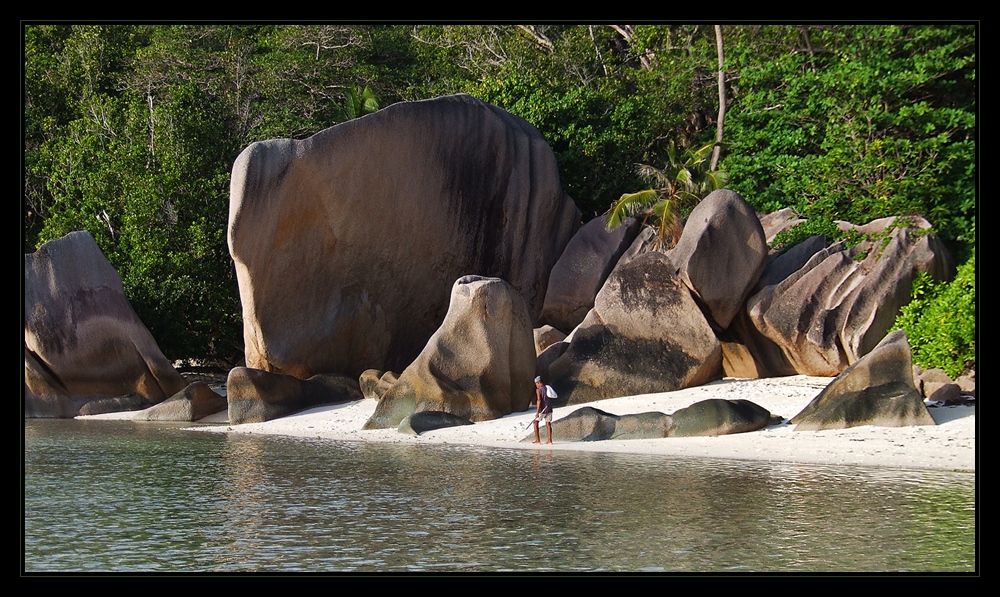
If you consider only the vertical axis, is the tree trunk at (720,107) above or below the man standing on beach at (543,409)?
above

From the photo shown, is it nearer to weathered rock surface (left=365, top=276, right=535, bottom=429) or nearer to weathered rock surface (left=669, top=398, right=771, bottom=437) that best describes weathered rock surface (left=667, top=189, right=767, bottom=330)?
weathered rock surface (left=365, top=276, right=535, bottom=429)

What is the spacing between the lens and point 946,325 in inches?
683

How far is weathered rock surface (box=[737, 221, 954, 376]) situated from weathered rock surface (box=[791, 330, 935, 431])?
11.5 ft

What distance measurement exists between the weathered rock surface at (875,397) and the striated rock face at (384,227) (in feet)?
31.0

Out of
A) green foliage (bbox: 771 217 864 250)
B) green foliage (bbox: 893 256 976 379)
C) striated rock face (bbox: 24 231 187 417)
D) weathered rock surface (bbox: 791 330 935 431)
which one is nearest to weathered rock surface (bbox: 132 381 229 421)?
striated rock face (bbox: 24 231 187 417)

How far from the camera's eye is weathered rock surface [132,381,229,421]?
20.3 m

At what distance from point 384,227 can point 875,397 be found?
1061 centimetres

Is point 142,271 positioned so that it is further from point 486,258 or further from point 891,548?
point 891,548

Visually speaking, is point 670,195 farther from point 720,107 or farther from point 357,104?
point 357,104

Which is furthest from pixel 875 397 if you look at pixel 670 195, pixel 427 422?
pixel 670 195

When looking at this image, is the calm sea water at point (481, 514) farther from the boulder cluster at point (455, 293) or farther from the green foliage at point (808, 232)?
the green foliage at point (808, 232)

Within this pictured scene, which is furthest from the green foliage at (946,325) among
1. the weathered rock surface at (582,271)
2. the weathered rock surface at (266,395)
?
the weathered rock surface at (266,395)

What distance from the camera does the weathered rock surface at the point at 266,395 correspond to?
1928 centimetres
